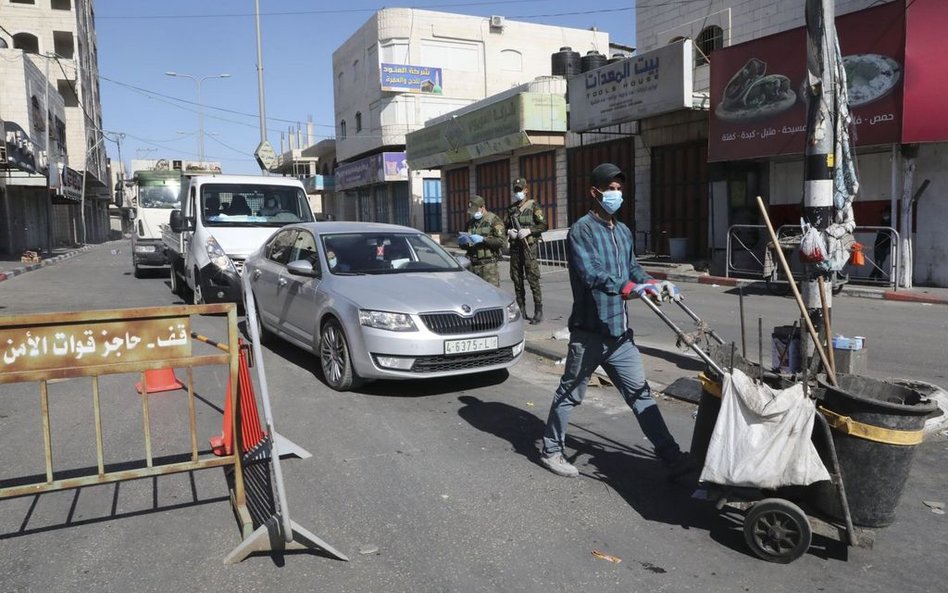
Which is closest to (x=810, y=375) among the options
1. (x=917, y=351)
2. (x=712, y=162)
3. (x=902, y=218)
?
(x=917, y=351)

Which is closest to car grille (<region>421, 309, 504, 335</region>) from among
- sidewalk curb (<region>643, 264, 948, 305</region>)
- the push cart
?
the push cart

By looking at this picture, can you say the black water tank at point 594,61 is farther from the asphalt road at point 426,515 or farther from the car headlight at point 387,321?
the car headlight at point 387,321

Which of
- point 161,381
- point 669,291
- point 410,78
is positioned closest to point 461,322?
point 669,291

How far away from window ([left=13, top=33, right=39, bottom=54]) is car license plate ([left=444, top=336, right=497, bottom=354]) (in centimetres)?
5833

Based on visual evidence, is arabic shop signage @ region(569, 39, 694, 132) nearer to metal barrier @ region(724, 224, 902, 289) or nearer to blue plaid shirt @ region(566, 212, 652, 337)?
metal barrier @ region(724, 224, 902, 289)

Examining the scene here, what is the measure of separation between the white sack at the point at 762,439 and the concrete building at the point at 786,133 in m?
11.1

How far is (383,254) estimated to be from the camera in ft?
25.0

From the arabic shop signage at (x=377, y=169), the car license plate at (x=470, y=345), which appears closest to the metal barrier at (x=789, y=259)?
the car license plate at (x=470, y=345)

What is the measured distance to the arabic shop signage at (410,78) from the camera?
124 feet

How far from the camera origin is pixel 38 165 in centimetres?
2623

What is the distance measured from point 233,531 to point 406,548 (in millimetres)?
940

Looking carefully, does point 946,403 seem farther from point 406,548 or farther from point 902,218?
point 902,218

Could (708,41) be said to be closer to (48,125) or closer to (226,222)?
(226,222)

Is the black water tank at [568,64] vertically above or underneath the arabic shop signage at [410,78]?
underneath
